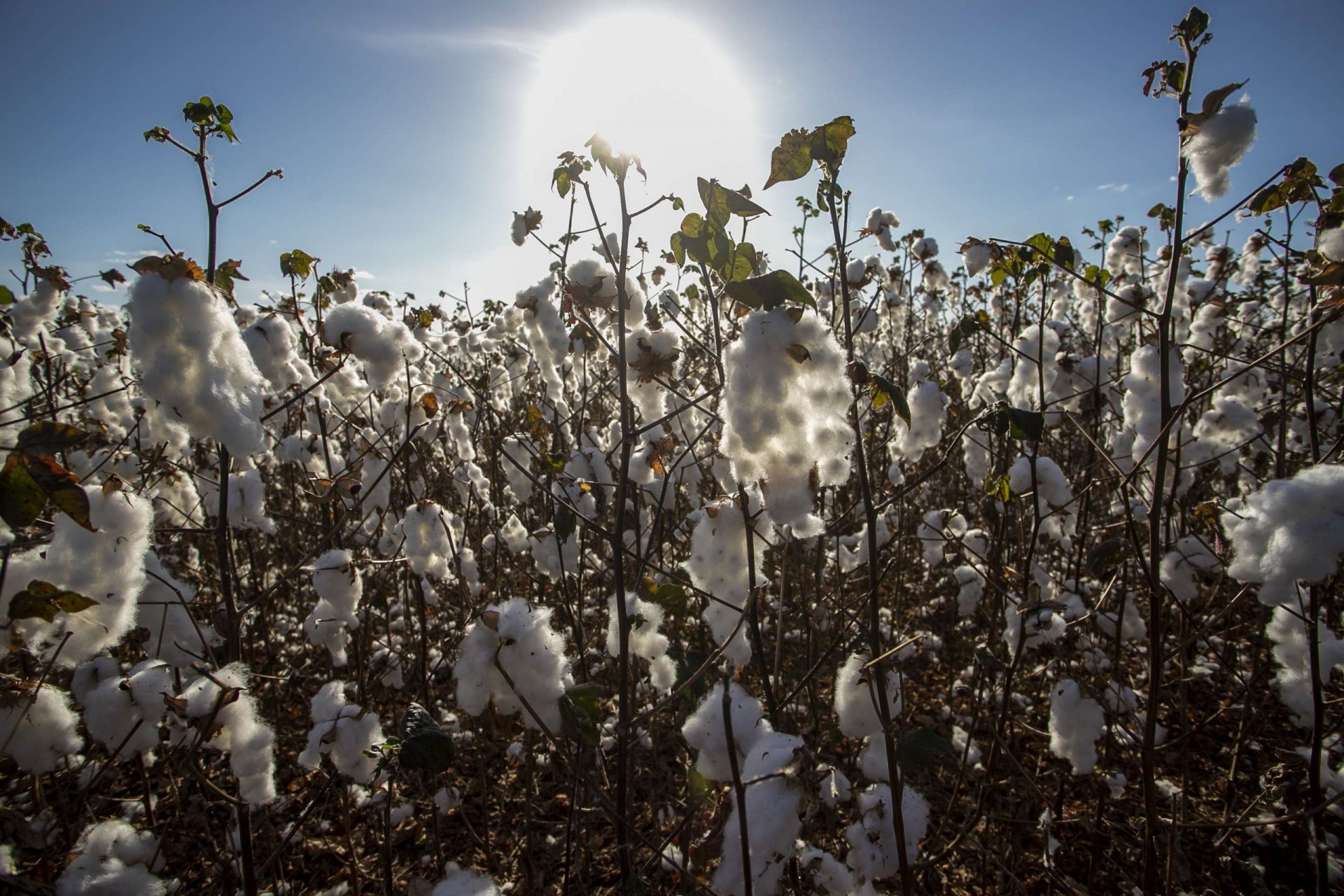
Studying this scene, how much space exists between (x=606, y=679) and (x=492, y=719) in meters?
2.13

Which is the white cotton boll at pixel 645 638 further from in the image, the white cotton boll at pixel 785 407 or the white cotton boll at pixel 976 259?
the white cotton boll at pixel 976 259

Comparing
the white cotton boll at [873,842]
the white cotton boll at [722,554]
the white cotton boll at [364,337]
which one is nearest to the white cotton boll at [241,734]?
the white cotton boll at [364,337]

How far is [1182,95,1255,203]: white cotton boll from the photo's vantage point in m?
1.35

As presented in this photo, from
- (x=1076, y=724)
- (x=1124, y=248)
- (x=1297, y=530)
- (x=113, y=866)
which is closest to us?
(x=1297, y=530)

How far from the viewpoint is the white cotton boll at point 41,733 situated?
1.67 meters

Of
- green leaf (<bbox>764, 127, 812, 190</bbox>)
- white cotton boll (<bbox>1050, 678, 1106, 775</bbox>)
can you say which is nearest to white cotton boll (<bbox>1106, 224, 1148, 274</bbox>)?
white cotton boll (<bbox>1050, 678, 1106, 775</bbox>)

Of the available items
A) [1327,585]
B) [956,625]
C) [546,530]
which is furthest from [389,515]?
[1327,585]

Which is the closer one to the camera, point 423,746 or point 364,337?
point 423,746

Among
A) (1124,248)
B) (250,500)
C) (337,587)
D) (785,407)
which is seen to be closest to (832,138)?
(785,407)

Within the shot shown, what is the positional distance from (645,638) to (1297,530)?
160 centimetres

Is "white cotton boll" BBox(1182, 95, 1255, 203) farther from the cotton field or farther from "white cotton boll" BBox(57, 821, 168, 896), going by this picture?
"white cotton boll" BBox(57, 821, 168, 896)

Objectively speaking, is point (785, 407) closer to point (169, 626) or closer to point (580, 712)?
point (580, 712)

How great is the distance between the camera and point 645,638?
202cm

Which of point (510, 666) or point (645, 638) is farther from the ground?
point (645, 638)
